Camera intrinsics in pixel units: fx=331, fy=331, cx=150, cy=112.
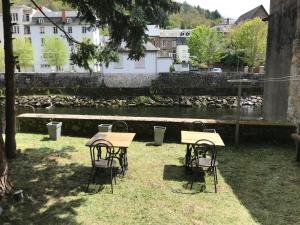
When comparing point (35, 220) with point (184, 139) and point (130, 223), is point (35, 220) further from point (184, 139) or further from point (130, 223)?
point (184, 139)

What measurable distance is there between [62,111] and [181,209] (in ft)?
78.2

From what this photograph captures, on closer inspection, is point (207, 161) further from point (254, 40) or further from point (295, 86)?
point (254, 40)

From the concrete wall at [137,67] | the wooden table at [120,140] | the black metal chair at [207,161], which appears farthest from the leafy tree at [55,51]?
the black metal chair at [207,161]

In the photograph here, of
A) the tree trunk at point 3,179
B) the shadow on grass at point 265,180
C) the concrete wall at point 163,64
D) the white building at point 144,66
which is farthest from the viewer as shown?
the concrete wall at point 163,64

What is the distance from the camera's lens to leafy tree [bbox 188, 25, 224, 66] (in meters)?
43.0

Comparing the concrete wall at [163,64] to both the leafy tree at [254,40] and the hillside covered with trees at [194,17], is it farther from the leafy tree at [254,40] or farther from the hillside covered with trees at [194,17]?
the hillside covered with trees at [194,17]

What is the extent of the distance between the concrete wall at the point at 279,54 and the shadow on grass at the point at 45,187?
8690mm

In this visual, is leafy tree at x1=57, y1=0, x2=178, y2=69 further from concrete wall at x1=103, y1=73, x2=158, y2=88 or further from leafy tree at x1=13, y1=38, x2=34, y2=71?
leafy tree at x1=13, y1=38, x2=34, y2=71

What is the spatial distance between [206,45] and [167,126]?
35167 mm

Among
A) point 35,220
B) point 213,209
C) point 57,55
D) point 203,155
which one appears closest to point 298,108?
point 203,155

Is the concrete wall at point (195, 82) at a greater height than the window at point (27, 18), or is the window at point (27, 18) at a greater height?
the window at point (27, 18)

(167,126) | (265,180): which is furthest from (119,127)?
(265,180)

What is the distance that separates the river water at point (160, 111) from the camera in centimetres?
2570

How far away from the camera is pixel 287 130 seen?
936cm
